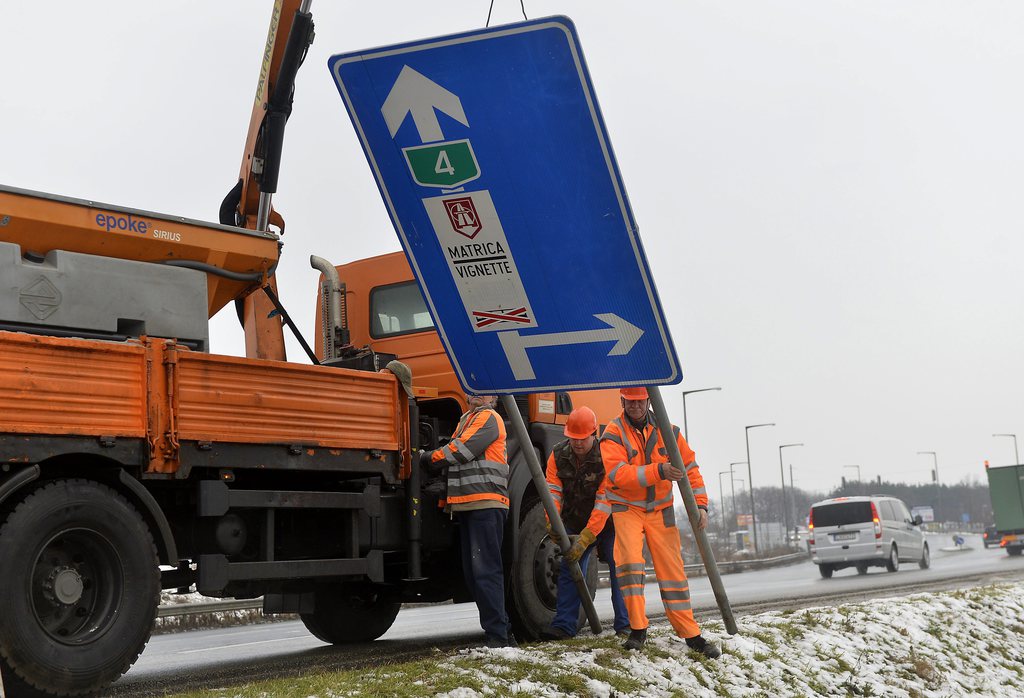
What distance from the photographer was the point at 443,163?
5504 mm

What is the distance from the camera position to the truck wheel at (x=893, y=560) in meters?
25.5

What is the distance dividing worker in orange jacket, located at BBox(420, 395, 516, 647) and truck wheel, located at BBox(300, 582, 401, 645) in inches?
66.7

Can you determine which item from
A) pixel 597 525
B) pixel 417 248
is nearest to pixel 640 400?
pixel 597 525

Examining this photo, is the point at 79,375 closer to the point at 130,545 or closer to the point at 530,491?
the point at 130,545

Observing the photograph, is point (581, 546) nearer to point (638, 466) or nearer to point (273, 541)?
point (638, 466)

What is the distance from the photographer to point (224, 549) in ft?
22.9

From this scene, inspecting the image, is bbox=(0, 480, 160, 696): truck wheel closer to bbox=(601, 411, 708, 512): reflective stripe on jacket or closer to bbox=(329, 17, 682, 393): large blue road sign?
bbox=(329, 17, 682, 393): large blue road sign

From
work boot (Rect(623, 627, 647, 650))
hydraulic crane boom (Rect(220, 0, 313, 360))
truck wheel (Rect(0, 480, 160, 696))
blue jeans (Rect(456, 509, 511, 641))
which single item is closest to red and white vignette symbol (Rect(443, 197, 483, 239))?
truck wheel (Rect(0, 480, 160, 696))

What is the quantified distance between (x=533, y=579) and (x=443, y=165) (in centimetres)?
465

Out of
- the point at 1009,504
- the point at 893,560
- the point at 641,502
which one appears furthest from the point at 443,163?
the point at 1009,504

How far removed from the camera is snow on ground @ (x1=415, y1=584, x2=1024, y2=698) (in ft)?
20.1

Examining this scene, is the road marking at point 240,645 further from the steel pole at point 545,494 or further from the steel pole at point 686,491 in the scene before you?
the steel pole at point 686,491

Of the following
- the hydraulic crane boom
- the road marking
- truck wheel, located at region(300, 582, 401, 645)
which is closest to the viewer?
truck wheel, located at region(300, 582, 401, 645)

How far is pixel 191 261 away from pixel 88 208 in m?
0.82
